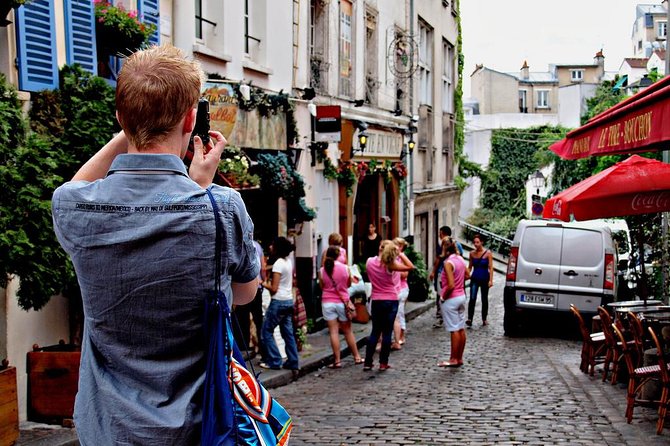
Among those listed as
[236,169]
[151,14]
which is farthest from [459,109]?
[151,14]

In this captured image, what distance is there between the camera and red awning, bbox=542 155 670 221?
10.3m

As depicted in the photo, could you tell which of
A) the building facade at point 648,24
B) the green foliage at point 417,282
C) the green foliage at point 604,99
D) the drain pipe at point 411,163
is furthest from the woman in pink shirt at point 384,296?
the building facade at point 648,24

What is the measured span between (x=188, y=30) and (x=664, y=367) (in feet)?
24.7

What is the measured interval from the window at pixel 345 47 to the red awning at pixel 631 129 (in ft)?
Result: 29.4

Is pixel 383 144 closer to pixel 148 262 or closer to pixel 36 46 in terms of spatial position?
pixel 36 46

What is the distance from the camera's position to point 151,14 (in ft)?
36.8

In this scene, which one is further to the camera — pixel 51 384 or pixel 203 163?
pixel 51 384

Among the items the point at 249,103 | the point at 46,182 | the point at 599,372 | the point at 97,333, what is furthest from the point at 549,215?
the point at 97,333

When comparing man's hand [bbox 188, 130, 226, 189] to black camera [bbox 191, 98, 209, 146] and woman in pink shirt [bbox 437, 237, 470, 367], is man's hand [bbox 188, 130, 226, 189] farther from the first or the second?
woman in pink shirt [bbox 437, 237, 470, 367]

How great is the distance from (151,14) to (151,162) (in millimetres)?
9396

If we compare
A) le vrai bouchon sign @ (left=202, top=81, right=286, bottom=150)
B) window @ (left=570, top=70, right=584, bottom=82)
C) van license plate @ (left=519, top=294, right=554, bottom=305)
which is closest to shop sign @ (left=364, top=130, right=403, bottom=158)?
van license plate @ (left=519, top=294, right=554, bottom=305)

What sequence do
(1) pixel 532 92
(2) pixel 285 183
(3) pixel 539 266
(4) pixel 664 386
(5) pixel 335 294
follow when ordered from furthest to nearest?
(1) pixel 532 92, (3) pixel 539 266, (2) pixel 285 183, (5) pixel 335 294, (4) pixel 664 386

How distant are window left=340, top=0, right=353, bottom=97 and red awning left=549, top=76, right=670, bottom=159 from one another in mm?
8972

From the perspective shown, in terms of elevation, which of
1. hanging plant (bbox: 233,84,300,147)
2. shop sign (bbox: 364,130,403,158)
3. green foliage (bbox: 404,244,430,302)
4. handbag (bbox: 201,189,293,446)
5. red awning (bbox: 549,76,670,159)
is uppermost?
hanging plant (bbox: 233,84,300,147)
